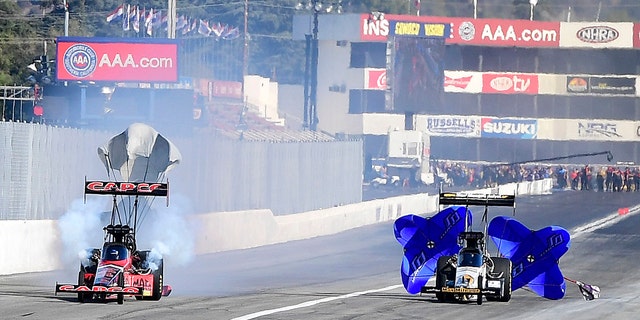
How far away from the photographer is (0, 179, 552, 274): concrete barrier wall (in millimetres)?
24094

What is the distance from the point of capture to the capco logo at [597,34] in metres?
112

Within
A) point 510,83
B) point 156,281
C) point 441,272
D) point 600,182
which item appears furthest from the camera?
point 510,83

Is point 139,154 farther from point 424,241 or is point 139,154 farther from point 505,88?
point 505,88

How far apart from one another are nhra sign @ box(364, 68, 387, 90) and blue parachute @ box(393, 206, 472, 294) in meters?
94.6

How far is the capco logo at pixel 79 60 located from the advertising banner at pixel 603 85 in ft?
205

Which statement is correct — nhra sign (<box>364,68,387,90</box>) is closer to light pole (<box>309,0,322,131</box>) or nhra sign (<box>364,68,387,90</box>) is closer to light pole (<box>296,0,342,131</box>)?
light pole (<box>296,0,342,131</box>)

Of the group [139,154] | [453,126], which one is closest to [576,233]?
[139,154]

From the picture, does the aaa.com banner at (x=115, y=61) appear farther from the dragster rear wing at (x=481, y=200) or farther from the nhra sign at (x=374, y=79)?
the nhra sign at (x=374, y=79)

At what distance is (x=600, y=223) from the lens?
47.2 metres

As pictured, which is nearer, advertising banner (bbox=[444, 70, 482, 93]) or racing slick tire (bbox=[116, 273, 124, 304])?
racing slick tire (bbox=[116, 273, 124, 304])

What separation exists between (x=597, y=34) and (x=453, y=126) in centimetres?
1427

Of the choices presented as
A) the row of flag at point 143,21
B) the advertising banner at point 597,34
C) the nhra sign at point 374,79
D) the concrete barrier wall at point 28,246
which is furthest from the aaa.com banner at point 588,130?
the concrete barrier wall at point 28,246

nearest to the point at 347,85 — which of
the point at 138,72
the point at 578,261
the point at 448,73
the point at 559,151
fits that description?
the point at 448,73

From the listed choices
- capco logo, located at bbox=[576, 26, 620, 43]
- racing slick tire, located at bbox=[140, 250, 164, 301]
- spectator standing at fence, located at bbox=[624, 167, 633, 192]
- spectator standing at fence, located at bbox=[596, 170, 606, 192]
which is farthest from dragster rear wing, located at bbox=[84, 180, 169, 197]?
capco logo, located at bbox=[576, 26, 620, 43]
